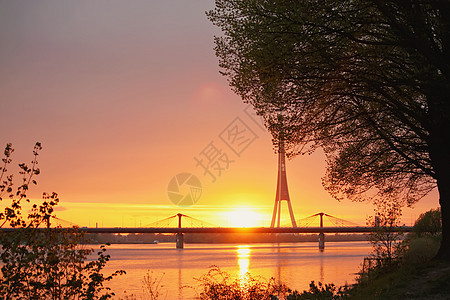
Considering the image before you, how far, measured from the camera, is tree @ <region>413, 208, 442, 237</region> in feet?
184

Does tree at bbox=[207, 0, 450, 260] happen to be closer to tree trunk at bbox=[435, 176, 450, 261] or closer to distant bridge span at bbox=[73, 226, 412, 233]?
tree trunk at bbox=[435, 176, 450, 261]

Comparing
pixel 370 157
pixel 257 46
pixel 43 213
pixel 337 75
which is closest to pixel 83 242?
pixel 43 213

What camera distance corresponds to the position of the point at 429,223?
2293 inches

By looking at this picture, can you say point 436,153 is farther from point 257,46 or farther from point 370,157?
point 257,46

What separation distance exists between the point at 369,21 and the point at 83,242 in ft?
38.7

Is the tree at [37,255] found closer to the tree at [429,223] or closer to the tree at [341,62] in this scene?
the tree at [341,62]

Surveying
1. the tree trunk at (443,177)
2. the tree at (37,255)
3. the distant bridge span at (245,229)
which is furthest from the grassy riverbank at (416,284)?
the distant bridge span at (245,229)

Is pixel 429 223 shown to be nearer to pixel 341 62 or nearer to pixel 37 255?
pixel 341 62

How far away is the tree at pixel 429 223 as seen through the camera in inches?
2206

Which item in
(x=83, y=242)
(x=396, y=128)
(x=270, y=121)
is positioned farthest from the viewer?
(x=396, y=128)

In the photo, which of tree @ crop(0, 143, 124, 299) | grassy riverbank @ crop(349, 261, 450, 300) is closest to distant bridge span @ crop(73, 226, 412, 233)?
grassy riverbank @ crop(349, 261, 450, 300)

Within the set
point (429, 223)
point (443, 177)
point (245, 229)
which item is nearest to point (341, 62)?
point (443, 177)

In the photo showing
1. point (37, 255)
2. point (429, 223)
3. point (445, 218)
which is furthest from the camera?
point (429, 223)

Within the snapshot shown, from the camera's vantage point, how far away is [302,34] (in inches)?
725
